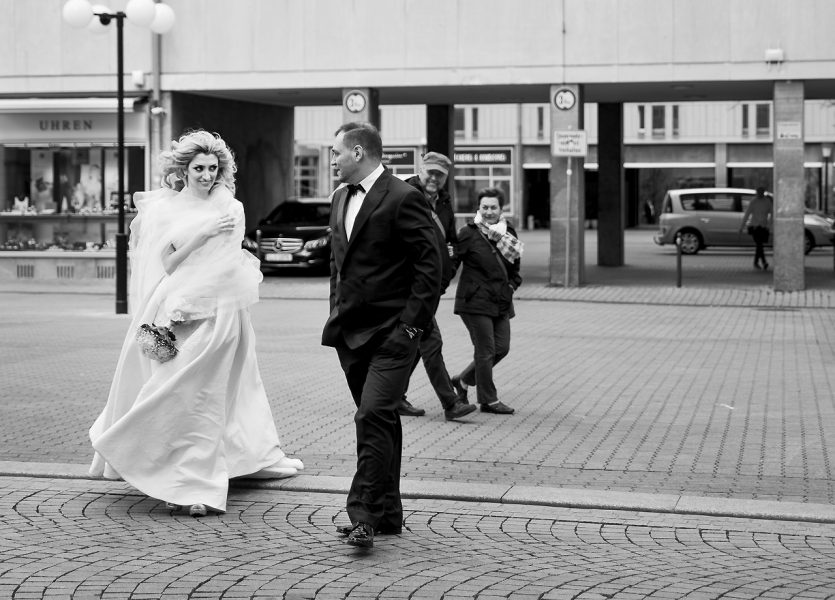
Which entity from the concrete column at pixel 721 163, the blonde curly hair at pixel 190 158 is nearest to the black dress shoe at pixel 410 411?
the blonde curly hair at pixel 190 158

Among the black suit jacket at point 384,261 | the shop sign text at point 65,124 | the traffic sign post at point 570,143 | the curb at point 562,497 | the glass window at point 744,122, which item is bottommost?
the curb at point 562,497

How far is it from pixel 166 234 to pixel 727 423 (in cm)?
440

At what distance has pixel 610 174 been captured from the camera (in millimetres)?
30688

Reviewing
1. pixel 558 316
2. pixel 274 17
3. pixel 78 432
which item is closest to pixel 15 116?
pixel 274 17

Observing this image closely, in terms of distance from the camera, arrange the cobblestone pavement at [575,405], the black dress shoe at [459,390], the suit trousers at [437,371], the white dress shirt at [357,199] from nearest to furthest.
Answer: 1. the white dress shirt at [357,199]
2. the cobblestone pavement at [575,405]
3. the suit trousers at [437,371]
4. the black dress shoe at [459,390]

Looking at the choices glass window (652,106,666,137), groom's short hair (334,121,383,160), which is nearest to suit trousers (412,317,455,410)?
groom's short hair (334,121,383,160)

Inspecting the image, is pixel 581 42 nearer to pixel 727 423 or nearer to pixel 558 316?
pixel 558 316

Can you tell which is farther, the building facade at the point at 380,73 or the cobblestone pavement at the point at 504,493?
the building facade at the point at 380,73

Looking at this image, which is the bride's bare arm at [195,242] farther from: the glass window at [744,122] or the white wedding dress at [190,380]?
the glass window at [744,122]

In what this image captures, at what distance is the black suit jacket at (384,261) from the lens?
6.24m

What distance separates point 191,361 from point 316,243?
66.2 ft

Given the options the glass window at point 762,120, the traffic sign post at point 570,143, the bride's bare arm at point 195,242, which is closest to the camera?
the bride's bare arm at point 195,242

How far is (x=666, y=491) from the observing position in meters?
7.36

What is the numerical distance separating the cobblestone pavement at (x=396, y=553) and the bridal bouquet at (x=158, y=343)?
76 centimetres
